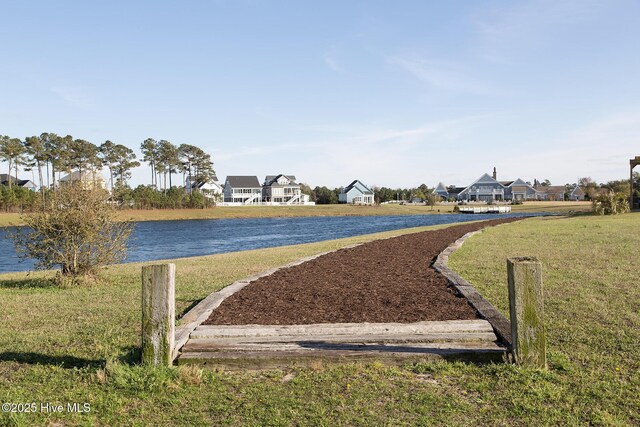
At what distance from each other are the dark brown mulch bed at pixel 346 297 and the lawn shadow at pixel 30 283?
5114mm

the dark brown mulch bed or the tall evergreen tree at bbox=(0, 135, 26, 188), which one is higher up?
the tall evergreen tree at bbox=(0, 135, 26, 188)

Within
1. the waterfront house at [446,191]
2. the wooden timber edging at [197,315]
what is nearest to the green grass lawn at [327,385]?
the wooden timber edging at [197,315]

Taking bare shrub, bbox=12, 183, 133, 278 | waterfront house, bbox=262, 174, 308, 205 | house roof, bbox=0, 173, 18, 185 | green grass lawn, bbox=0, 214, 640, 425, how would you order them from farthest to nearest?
waterfront house, bbox=262, 174, 308, 205 → house roof, bbox=0, 173, 18, 185 → bare shrub, bbox=12, 183, 133, 278 → green grass lawn, bbox=0, 214, 640, 425

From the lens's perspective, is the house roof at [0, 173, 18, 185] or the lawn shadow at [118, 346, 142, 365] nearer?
the lawn shadow at [118, 346, 142, 365]

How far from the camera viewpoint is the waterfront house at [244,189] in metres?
113

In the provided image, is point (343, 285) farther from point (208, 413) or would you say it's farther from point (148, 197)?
point (148, 197)

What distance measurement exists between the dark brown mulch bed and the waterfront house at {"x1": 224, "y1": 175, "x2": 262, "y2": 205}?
102 metres

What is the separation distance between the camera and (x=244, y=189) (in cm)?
11331

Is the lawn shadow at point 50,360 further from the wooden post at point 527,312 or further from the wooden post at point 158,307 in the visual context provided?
the wooden post at point 527,312

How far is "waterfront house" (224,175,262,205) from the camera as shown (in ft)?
371

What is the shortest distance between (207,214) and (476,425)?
3012 inches

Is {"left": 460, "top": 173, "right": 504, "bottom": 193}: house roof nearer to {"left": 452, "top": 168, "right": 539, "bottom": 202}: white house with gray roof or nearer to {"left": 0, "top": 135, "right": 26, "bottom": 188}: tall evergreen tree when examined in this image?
{"left": 452, "top": 168, "right": 539, "bottom": 202}: white house with gray roof

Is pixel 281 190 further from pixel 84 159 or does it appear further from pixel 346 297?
pixel 346 297

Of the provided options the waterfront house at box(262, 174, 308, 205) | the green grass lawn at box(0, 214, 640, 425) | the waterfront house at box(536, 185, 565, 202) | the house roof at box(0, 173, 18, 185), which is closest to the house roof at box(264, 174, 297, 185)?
the waterfront house at box(262, 174, 308, 205)
